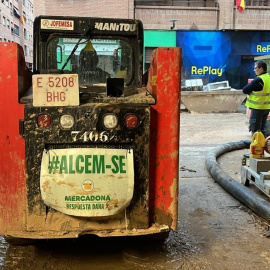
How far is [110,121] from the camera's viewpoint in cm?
249

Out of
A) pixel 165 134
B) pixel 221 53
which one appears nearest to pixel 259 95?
pixel 165 134

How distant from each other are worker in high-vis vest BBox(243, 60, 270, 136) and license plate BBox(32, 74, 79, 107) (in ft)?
17.0

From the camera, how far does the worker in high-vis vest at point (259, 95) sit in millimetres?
6786

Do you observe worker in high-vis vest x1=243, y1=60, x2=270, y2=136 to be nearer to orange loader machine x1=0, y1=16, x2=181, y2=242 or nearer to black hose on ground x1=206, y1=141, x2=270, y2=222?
black hose on ground x1=206, y1=141, x2=270, y2=222

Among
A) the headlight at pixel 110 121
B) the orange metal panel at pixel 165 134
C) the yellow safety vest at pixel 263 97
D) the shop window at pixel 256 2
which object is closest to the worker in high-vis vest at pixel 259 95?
the yellow safety vest at pixel 263 97

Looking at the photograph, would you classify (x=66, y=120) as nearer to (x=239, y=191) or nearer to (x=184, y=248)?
(x=184, y=248)

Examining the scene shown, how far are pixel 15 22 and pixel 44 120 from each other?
56.9 m

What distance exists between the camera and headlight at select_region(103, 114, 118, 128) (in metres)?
2.48

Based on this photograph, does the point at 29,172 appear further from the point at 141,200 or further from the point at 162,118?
the point at 162,118

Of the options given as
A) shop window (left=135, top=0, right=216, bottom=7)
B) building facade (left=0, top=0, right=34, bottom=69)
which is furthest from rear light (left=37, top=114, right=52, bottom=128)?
Result: building facade (left=0, top=0, right=34, bottom=69)

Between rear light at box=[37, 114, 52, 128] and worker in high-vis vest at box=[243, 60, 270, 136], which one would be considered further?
worker in high-vis vest at box=[243, 60, 270, 136]

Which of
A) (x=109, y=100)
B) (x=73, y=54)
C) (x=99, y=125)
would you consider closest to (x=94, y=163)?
(x=99, y=125)

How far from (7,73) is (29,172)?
2.37 feet

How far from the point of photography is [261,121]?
6996 millimetres
